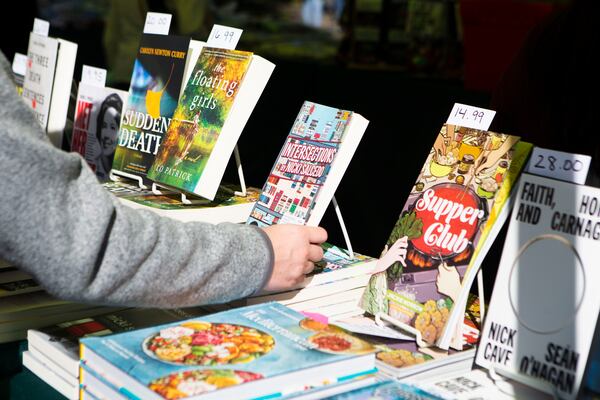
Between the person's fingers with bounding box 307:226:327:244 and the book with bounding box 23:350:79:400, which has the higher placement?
the person's fingers with bounding box 307:226:327:244

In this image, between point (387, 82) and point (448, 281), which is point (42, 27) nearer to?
point (387, 82)

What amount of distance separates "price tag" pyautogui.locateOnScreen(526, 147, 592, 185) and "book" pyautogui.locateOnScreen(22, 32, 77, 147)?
1396 millimetres

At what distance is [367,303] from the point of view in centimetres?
148

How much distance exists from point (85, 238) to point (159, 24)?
3.49 ft

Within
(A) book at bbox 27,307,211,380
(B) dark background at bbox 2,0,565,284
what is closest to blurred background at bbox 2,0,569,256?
(B) dark background at bbox 2,0,565,284

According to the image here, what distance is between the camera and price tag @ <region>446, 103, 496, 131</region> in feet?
4.77

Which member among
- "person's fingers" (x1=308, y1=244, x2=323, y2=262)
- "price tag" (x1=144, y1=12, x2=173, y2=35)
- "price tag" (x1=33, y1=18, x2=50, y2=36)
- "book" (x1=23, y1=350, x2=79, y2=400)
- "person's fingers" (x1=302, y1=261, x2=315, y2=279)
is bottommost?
"book" (x1=23, y1=350, x2=79, y2=400)

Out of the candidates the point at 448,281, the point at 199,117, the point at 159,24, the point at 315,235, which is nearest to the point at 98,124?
the point at 159,24

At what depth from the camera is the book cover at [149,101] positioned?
1.94 metres

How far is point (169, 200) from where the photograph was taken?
183 cm

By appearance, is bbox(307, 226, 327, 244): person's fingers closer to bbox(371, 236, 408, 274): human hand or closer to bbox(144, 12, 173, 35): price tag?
bbox(371, 236, 408, 274): human hand

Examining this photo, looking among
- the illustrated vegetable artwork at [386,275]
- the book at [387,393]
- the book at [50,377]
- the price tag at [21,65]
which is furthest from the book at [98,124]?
the book at [387,393]

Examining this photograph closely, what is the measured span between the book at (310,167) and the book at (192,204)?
0.13 metres

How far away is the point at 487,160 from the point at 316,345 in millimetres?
468
